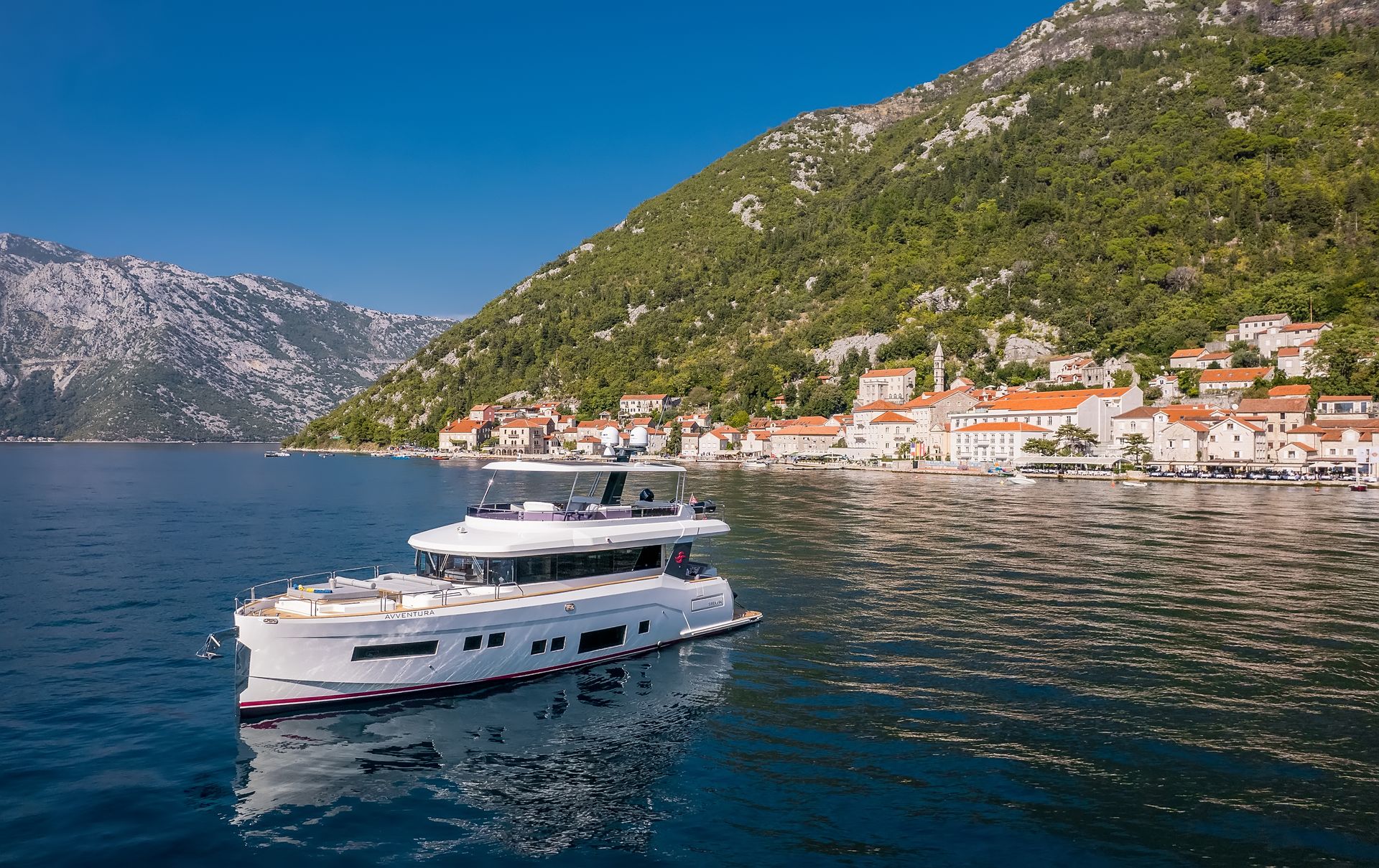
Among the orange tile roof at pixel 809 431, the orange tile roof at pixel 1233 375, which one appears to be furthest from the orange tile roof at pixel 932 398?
the orange tile roof at pixel 1233 375

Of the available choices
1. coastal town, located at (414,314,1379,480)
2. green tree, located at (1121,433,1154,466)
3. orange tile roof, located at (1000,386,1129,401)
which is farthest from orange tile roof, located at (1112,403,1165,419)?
orange tile roof, located at (1000,386,1129,401)

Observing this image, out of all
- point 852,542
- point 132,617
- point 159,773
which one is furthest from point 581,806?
point 852,542

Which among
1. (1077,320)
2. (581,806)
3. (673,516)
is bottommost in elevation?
(581,806)

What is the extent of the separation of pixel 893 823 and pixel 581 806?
4991 mm

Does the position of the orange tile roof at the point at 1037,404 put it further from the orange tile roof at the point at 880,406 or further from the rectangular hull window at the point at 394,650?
the rectangular hull window at the point at 394,650

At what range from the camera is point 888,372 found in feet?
469

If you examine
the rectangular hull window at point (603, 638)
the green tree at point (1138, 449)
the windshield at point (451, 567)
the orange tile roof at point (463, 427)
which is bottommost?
the rectangular hull window at point (603, 638)

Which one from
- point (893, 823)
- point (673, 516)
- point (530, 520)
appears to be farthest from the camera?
point (673, 516)

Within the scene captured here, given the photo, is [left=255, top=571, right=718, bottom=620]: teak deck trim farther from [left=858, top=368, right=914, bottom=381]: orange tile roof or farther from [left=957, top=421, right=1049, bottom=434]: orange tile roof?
[left=858, top=368, right=914, bottom=381]: orange tile roof

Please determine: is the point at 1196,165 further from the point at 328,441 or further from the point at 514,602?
the point at 328,441

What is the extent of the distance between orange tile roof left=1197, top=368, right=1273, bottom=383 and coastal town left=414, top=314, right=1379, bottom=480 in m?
0.14

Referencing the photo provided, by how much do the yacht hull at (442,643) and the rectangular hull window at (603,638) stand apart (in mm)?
24

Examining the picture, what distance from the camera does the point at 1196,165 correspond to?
160375mm

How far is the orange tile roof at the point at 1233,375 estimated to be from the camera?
360 feet
